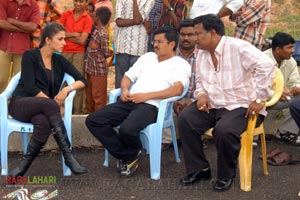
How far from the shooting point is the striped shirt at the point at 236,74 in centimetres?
478

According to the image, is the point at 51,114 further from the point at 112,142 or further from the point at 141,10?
the point at 141,10

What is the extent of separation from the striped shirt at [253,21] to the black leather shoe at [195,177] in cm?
200

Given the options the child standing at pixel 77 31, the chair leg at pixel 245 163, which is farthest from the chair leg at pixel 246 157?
the child standing at pixel 77 31

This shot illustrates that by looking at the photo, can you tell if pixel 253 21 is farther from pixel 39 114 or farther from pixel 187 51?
pixel 39 114

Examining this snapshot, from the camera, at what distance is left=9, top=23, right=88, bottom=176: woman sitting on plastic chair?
16.1 feet

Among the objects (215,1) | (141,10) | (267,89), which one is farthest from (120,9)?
(267,89)

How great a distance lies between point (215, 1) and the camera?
6.24 metres

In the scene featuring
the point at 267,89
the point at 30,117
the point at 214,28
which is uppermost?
the point at 214,28

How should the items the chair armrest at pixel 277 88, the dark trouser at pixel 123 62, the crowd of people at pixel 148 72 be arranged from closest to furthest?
the crowd of people at pixel 148 72
the chair armrest at pixel 277 88
the dark trouser at pixel 123 62

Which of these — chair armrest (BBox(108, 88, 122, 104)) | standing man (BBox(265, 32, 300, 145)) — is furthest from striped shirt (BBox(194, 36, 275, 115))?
standing man (BBox(265, 32, 300, 145))

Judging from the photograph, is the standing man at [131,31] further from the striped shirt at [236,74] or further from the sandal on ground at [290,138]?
the sandal on ground at [290,138]

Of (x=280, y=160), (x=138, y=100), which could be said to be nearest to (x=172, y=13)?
(x=138, y=100)

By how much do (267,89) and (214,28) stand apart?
701 mm

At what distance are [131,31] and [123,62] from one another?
370 millimetres
